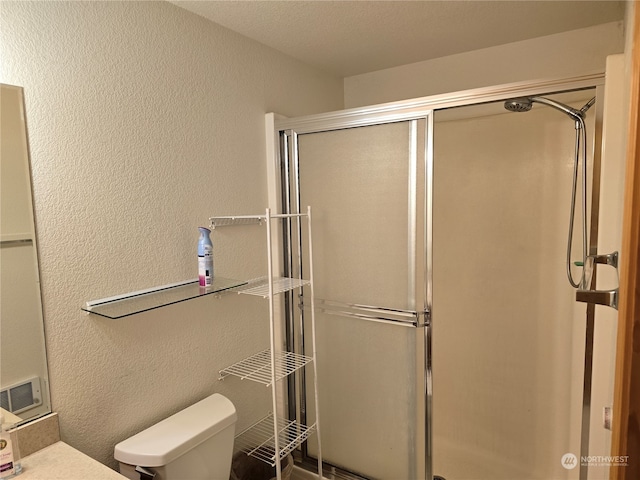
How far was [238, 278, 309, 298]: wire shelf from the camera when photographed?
5.94 feet

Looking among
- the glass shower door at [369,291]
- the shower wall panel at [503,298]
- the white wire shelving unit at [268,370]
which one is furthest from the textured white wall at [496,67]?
the white wire shelving unit at [268,370]

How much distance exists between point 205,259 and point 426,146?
105 cm

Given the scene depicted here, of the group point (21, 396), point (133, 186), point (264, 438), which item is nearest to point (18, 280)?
point (21, 396)

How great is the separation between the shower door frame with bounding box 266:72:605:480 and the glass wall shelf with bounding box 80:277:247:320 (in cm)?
63

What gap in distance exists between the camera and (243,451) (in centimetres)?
196

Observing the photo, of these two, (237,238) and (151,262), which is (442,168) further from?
(151,262)

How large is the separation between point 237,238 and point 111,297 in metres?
0.65

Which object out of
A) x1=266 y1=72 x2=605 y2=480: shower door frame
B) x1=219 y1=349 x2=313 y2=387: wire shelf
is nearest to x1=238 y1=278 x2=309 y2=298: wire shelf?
x1=266 y1=72 x2=605 y2=480: shower door frame

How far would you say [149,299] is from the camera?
150cm

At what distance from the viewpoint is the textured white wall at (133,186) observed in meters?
1.26

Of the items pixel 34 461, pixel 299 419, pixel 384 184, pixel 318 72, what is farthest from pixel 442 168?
pixel 34 461
